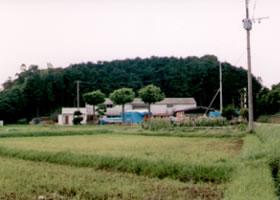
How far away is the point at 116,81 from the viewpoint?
257 ft

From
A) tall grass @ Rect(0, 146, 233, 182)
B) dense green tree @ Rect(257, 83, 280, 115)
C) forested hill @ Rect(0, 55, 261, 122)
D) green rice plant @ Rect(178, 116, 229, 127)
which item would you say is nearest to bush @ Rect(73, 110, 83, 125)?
forested hill @ Rect(0, 55, 261, 122)

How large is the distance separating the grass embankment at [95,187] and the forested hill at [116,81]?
187 ft

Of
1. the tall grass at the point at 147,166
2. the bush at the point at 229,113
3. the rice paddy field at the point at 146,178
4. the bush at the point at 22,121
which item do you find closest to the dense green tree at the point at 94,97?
the bush at the point at 22,121

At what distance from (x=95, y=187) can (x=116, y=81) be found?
69704 mm

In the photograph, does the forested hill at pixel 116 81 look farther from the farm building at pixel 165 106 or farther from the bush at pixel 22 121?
the farm building at pixel 165 106

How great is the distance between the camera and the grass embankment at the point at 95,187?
8.01m

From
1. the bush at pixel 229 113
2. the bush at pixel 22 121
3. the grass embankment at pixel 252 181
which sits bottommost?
the grass embankment at pixel 252 181

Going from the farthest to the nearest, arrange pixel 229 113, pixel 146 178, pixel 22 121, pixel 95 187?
pixel 22 121 < pixel 229 113 < pixel 146 178 < pixel 95 187

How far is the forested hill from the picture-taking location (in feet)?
222

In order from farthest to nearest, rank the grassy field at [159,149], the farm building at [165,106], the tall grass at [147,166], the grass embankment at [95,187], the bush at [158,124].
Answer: the farm building at [165,106], the bush at [158,124], the grassy field at [159,149], the tall grass at [147,166], the grass embankment at [95,187]

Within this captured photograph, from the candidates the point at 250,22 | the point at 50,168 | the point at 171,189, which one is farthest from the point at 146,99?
the point at 171,189

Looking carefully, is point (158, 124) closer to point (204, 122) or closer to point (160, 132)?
point (204, 122)

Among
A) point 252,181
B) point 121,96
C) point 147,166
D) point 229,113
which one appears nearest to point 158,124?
point 229,113

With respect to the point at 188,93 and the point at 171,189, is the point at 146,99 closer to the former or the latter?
the point at 188,93
